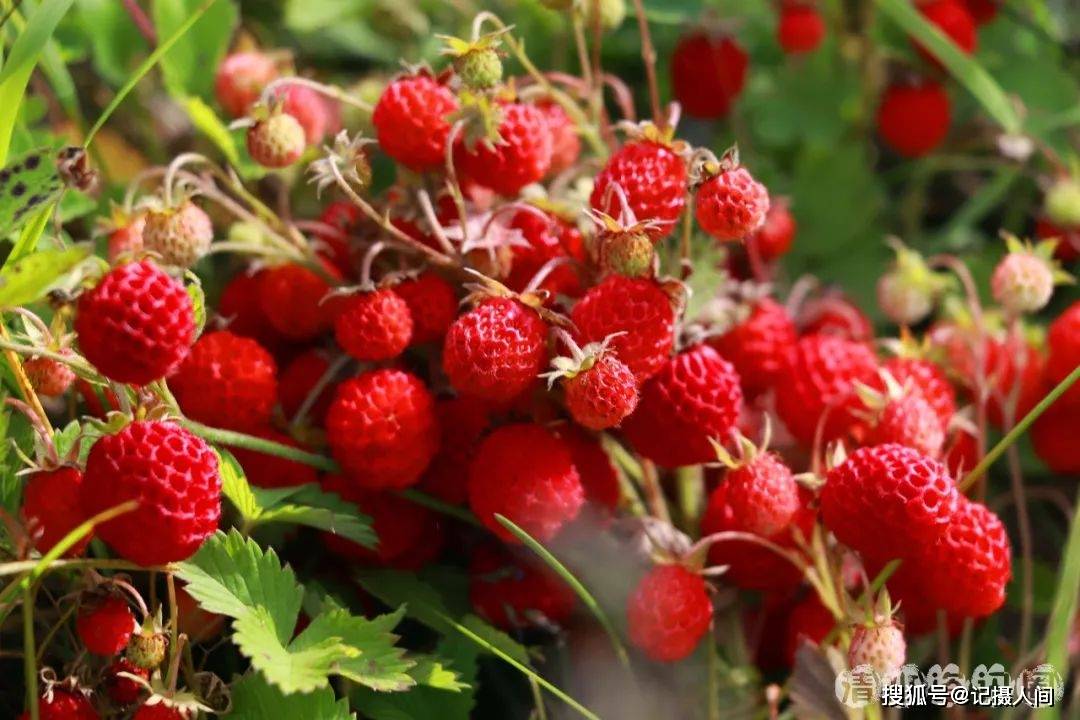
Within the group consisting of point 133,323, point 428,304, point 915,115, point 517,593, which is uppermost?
point 133,323

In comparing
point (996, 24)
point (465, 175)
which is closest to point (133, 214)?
point (465, 175)

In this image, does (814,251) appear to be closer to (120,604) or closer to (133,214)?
(133,214)

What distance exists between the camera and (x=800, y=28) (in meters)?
1.25

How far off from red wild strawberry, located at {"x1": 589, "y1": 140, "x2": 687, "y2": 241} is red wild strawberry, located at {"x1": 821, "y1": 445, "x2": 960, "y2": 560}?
0.63 ft

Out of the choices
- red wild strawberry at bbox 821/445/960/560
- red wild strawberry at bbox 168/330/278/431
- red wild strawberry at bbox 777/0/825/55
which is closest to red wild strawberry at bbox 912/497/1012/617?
red wild strawberry at bbox 821/445/960/560

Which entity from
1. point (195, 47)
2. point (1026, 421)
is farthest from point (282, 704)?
point (195, 47)

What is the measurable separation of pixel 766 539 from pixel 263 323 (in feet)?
Result: 1.33

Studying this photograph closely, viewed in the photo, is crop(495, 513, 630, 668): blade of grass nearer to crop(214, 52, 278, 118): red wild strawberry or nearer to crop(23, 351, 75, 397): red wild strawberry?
crop(23, 351, 75, 397): red wild strawberry

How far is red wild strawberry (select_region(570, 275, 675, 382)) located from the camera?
703 millimetres

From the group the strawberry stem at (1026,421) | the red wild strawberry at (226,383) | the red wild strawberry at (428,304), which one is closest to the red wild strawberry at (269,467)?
the red wild strawberry at (226,383)

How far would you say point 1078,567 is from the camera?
0.73 m

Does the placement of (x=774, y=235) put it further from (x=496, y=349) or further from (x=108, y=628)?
(x=108, y=628)

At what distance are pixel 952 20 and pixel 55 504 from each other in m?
0.97

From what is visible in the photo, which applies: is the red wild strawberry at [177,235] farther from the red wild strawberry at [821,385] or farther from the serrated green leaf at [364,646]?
the red wild strawberry at [821,385]
